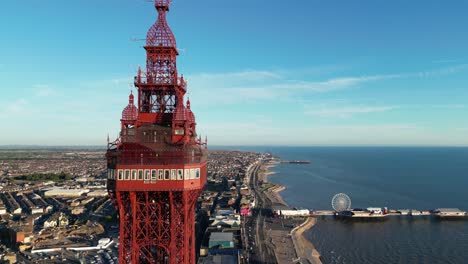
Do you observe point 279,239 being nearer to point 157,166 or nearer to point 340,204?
point 340,204

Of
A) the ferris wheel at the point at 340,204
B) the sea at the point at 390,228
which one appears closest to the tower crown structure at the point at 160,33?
the sea at the point at 390,228

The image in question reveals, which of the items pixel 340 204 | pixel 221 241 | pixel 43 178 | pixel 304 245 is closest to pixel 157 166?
pixel 221 241

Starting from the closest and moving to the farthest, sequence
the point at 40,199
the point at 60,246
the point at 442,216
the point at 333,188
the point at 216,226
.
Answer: the point at 60,246 < the point at 216,226 < the point at 442,216 < the point at 40,199 < the point at 333,188

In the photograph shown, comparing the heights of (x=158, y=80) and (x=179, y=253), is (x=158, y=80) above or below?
above

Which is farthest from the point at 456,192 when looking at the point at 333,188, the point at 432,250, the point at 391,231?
the point at 432,250

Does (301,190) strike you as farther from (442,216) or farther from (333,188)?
(442,216)

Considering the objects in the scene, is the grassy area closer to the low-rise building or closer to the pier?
the pier

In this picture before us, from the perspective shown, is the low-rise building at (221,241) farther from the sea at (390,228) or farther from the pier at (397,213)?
the pier at (397,213)

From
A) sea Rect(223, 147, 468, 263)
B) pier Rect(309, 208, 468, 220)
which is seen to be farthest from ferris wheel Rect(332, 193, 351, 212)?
sea Rect(223, 147, 468, 263)
